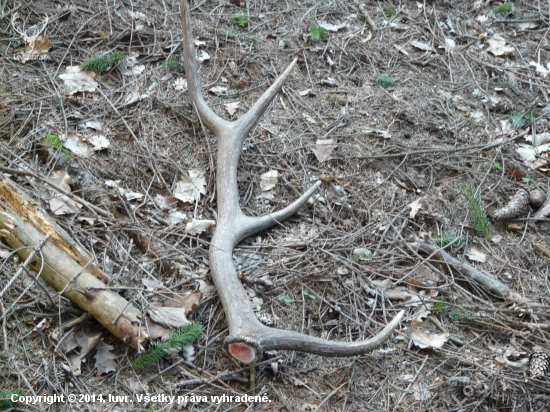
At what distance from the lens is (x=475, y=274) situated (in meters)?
3.43

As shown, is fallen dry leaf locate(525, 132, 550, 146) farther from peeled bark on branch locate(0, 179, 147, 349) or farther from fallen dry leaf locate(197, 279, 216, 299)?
peeled bark on branch locate(0, 179, 147, 349)

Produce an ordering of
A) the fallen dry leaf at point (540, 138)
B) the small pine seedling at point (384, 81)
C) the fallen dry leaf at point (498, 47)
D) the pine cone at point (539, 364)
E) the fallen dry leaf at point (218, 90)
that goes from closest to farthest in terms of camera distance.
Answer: the pine cone at point (539, 364), the fallen dry leaf at point (218, 90), the fallen dry leaf at point (540, 138), the small pine seedling at point (384, 81), the fallen dry leaf at point (498, 47)

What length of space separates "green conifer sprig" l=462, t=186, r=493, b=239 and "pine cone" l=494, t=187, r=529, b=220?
0.40 feet

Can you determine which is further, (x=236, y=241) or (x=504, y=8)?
(x=504, y=8)

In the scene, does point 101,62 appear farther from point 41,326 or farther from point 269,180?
point 41,326

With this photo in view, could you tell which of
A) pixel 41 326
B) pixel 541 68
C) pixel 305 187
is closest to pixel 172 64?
pixel 305 187

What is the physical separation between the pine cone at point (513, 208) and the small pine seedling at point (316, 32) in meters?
2.25

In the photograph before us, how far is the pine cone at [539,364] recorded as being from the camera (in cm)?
290

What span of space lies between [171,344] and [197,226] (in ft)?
2.85

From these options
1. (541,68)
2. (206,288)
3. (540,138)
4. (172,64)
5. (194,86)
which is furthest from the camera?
(541,68)

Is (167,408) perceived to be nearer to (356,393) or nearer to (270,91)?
(356,393)

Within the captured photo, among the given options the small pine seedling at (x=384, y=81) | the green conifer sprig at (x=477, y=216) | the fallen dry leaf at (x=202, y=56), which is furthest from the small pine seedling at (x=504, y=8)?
the fallen dry leaf at (x=202, y=56)

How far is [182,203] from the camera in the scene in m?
3.52

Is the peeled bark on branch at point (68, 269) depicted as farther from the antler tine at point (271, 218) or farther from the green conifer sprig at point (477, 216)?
the green conifer sprig at point (477, 216)
